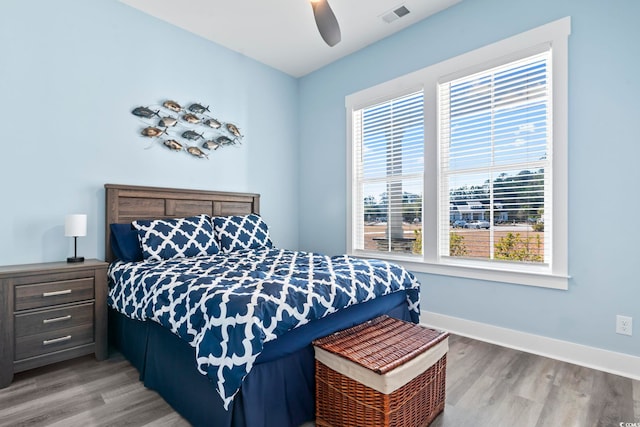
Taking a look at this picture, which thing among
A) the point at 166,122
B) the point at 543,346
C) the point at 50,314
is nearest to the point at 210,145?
the point at 166,122

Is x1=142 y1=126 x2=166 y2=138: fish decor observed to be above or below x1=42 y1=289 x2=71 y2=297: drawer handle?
above

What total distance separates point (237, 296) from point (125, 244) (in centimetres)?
174

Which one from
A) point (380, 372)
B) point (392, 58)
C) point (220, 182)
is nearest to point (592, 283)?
point (380, 372)

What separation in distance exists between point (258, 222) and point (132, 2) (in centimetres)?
233

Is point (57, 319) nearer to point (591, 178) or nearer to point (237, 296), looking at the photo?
point (237, 296)

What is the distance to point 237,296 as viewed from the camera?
1.51 metres

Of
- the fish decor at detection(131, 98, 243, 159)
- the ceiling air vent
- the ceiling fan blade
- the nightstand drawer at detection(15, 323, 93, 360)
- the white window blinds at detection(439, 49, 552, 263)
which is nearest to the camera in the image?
the ceiling fan blade

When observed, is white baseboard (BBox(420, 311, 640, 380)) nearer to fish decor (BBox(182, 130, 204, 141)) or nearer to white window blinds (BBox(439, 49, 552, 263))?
white window blinds (BBox(439, 49, 552, 263))

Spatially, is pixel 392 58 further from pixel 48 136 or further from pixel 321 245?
pixel 48 136

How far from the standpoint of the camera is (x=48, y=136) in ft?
8.50

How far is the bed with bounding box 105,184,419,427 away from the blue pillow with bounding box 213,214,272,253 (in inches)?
11.5

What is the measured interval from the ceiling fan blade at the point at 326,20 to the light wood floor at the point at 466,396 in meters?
2.33

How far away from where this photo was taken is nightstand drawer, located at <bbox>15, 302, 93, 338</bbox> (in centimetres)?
211

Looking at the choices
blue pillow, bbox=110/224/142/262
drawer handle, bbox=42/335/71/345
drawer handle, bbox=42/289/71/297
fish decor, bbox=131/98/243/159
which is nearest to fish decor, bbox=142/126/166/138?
fish decor, bbox=131/98/243/159
